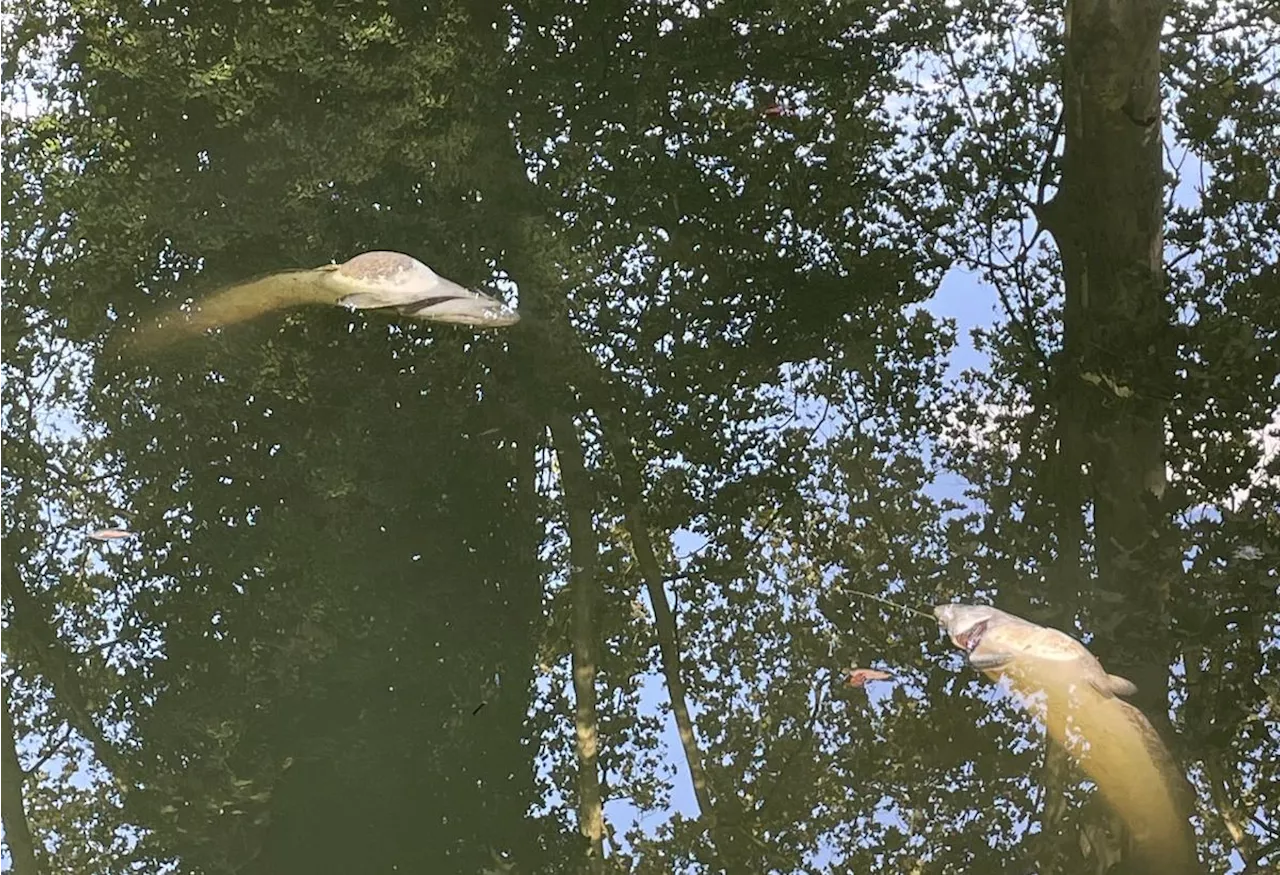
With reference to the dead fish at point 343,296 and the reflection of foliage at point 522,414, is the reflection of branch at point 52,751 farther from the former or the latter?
the dead fish at point 343,296

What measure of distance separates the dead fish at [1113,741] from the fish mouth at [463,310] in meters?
0.76

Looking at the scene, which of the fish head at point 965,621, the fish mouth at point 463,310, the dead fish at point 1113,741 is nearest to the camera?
the dead fish at point 1113,741

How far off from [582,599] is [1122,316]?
0.75m

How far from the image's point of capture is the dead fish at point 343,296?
1507 millimetres

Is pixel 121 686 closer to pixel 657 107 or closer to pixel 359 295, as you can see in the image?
pixel 359 295

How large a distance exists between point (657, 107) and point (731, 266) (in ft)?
0.77

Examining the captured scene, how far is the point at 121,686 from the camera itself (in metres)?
1.53

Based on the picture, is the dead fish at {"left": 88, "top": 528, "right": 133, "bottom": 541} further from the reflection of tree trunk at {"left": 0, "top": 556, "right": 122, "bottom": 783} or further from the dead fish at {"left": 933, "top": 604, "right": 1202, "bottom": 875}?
the dead fish at {"left": 933, "top": 604, "right": 1202, "bottom": 875}

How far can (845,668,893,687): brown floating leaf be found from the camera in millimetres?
1449

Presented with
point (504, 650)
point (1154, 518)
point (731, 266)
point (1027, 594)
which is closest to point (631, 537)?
point (504, 650)

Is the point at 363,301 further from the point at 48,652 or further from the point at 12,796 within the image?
the point at 12,796

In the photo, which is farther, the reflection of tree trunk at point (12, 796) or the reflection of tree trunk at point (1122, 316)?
the reflection of tree trunk at point (12, 796)

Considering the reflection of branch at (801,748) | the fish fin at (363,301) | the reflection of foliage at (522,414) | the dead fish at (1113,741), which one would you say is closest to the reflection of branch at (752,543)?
the reflection of foliage at (522,414)

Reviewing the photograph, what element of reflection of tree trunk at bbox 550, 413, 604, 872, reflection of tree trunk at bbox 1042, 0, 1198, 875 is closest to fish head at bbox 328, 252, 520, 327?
reflection of tree trunk at bbox 550, 413, 604, 872
